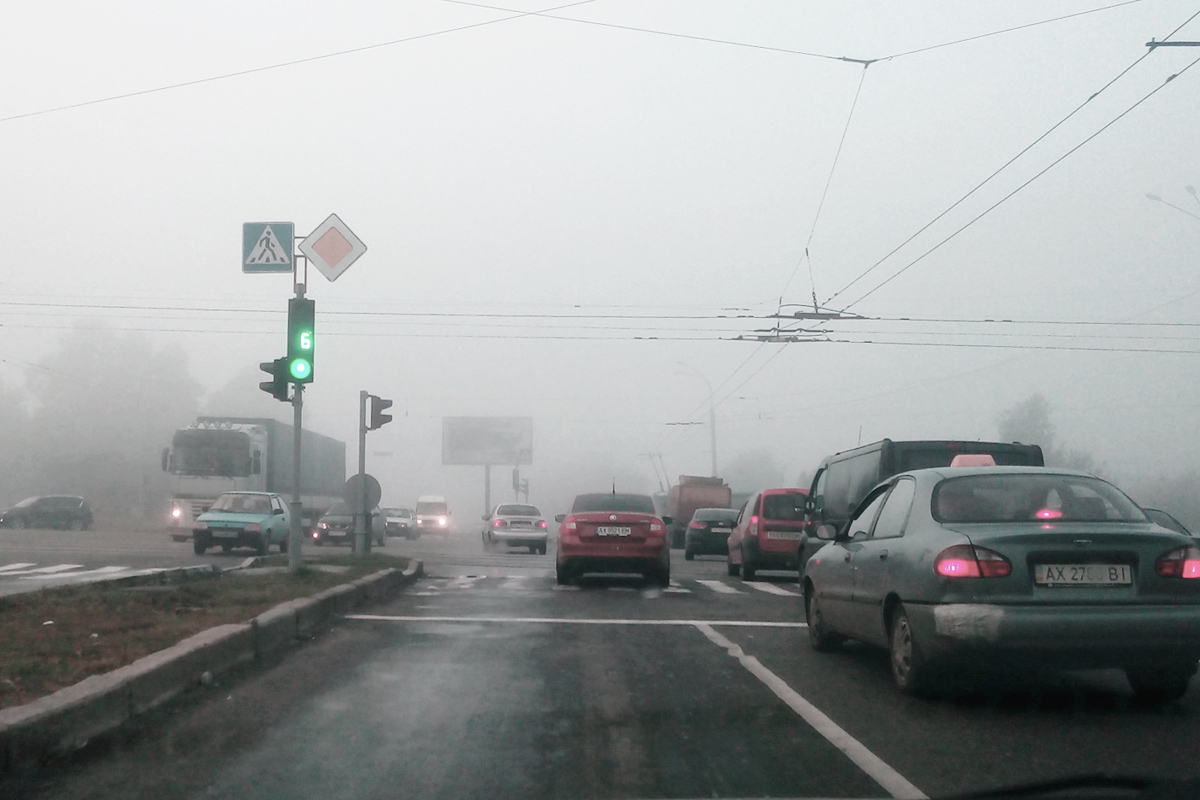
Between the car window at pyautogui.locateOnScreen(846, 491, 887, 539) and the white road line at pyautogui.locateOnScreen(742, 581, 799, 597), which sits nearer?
the car window at pyautogui.locateOnScreen(846, 491, 887, 539)

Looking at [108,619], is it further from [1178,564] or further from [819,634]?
[1178,564]

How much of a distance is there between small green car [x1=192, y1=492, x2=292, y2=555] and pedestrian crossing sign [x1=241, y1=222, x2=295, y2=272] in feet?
41.2

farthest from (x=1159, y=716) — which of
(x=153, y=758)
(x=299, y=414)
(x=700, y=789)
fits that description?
(x=299, y=414)

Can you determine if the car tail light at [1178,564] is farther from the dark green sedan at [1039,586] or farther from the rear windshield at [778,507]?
the rear windshield at [778,507]

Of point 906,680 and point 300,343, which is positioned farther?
point 300,343

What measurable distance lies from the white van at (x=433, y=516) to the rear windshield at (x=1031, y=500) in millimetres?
51553

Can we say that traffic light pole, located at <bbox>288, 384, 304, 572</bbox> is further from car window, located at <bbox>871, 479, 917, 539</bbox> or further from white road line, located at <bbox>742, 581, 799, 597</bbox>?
car window, located at <bbox>871, 479, 917, 539</bbox>

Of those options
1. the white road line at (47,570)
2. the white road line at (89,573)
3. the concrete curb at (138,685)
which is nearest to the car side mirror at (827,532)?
the concrete curb at (138,685)

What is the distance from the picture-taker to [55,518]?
146 ft

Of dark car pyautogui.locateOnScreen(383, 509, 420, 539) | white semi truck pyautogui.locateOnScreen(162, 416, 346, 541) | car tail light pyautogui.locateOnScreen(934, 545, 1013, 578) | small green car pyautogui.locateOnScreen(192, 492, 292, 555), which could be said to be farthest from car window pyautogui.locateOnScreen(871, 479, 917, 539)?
dark car pyautogui.locateOnScreen(383, 509, 420, 539)

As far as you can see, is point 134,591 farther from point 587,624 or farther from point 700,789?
point 700,789

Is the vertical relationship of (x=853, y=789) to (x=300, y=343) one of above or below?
below

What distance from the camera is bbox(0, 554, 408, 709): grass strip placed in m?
6.64

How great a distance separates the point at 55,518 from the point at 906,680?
4357cm
